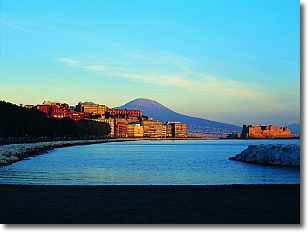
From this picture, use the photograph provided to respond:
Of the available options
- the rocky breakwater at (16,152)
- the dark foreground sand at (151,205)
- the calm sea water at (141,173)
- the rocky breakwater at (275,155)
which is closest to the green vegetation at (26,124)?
the rocky breakwater at (16,152)

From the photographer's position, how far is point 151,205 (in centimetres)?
834

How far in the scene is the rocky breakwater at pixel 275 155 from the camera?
27.2m

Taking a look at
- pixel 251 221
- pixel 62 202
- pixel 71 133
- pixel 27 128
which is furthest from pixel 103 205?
pixel 71 133

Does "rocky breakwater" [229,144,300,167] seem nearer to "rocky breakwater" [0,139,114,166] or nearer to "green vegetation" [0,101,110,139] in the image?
"rocky breakwater" [0,139,114,166]

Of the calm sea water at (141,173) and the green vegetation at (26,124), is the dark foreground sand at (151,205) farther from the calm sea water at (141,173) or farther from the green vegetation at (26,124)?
the green vegetation at (26,124)

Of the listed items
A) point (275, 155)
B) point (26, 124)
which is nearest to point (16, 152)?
point (275, 155)

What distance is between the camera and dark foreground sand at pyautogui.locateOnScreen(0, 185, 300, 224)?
6.69 metres

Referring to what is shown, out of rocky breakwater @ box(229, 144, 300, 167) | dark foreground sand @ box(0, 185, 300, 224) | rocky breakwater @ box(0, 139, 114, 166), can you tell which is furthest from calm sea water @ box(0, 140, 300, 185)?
dark foreground sand @ box(0, 185, 300, 224)

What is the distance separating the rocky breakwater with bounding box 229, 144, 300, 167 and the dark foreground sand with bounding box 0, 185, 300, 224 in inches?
657

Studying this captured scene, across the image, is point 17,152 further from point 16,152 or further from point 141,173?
point 141,173

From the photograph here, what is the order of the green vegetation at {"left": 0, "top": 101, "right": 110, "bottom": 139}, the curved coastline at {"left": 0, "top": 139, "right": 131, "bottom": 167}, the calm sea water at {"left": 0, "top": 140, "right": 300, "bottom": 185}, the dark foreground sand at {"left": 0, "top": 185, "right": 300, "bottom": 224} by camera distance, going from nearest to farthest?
the dark foreground sand at {"left": 0, "top": 185, "right": 300, "bottom": 224} → the calm sea water at {"left": 0, "top": 140, "right": 300, "bottom": 185} → the curved coastline at {"left": 0, "top": 139, "right": 131, "bottom": 167} → the green vegetation at {"left": 0, "top": 101, "right": 110, "bottom": 139}

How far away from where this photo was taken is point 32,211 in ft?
24.4

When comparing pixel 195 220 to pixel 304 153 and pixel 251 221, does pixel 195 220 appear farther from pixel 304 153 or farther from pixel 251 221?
pixel 304 153

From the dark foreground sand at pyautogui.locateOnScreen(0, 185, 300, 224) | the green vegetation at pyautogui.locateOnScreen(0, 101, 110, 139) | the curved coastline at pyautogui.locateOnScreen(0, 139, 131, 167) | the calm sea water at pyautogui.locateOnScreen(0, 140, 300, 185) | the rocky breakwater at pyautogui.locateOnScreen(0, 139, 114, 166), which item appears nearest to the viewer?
the dark foreground sand at pyautogui.locateOnScreen(0, 185, 300, 224)
